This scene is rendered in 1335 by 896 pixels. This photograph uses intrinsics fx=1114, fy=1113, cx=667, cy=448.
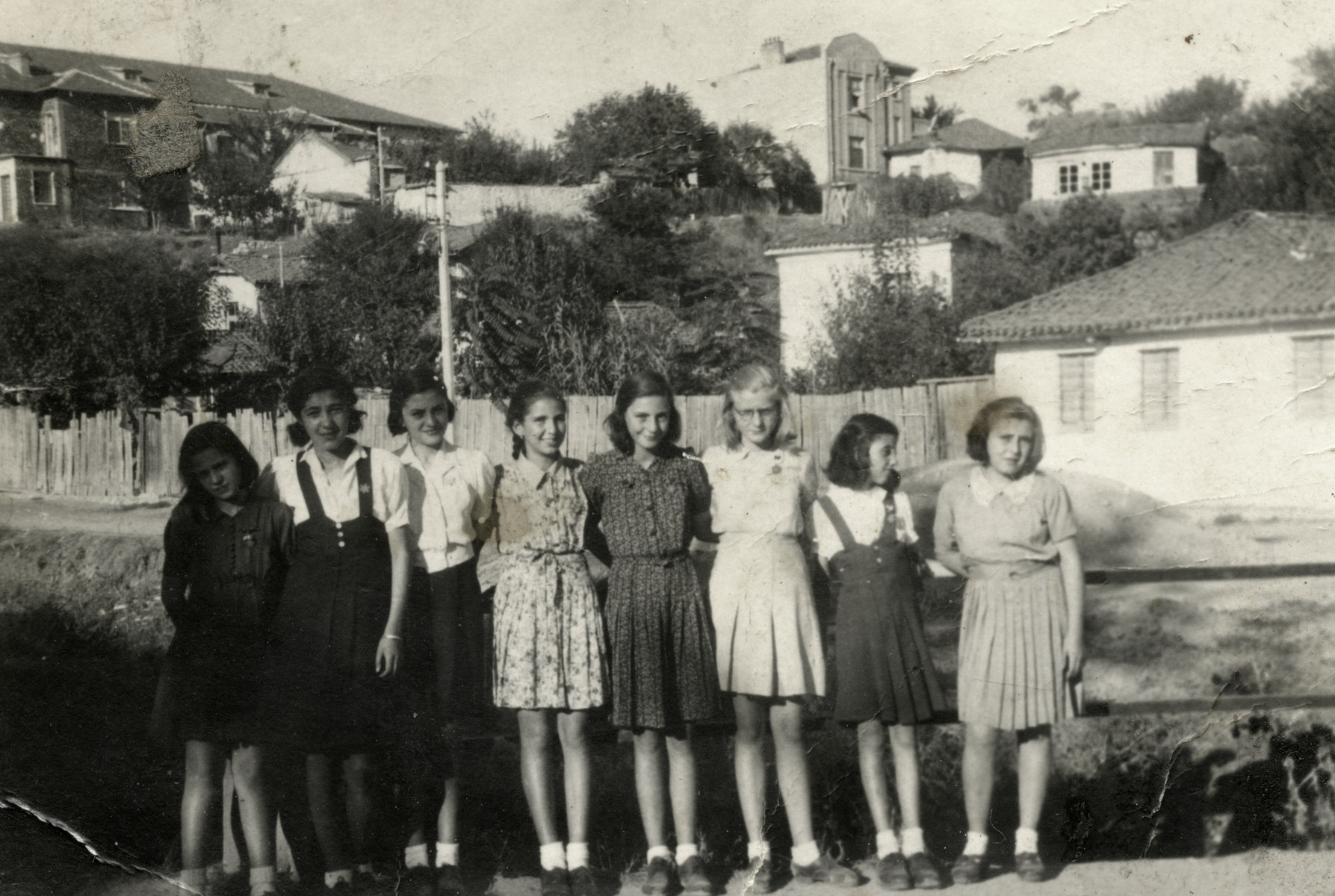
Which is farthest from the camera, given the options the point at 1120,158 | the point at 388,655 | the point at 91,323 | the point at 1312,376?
the point at 91,323

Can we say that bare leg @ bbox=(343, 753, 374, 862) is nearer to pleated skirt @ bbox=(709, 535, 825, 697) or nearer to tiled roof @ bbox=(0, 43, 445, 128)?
pleated skirt @ bbox=(709, 535, 825, 697)

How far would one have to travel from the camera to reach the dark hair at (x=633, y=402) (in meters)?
2.78

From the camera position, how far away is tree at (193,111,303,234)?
396cm

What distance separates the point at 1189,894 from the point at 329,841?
235cm

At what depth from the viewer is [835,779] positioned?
138 inches

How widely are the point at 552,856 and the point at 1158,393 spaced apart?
7.39 ft

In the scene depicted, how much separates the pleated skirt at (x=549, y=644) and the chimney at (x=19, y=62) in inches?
102

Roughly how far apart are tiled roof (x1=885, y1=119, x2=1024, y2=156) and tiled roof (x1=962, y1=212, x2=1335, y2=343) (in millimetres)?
578

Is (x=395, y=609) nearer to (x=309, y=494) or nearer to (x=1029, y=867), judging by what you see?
(x=309, y=494)

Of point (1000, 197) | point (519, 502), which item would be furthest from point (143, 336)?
point (1000, 197)

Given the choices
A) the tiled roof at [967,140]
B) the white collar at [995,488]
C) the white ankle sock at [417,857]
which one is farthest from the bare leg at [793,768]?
the tiled roof at [967,140]

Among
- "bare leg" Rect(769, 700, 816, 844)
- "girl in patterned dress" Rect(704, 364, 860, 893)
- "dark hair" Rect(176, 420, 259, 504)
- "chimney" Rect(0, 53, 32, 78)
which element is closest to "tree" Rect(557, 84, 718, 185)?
"girl in patterned dress" Rect(704, 364, 860, 893)

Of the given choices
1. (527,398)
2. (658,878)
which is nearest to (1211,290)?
(527,398)

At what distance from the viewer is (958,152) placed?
10.6 feet
